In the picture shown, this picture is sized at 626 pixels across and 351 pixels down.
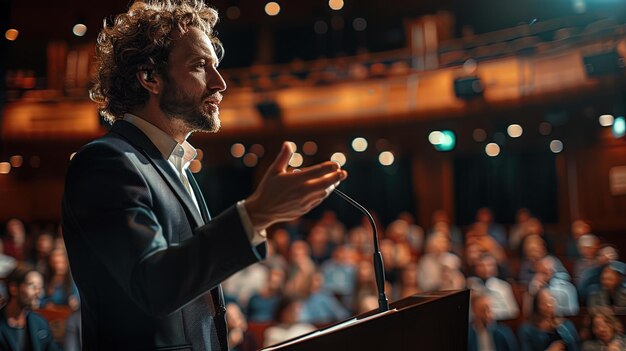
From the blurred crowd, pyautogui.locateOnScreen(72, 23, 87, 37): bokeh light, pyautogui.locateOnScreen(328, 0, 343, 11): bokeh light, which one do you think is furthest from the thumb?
pyautogui.locateOnScreen(72, 23, 87, 37): bokeh light

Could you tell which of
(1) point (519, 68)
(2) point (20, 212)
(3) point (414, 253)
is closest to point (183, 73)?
(3) point (414, 253)

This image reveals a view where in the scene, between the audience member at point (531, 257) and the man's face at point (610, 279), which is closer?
the man's face at point (610, 279)

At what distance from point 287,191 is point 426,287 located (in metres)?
4.49

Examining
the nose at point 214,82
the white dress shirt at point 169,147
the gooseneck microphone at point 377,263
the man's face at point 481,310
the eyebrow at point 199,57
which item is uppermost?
the eyebrow at point 199,57

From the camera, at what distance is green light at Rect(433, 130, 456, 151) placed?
336 inches

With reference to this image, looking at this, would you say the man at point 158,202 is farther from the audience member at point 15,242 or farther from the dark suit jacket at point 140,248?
the audience member at point 15,242

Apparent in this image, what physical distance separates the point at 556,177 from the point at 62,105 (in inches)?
248

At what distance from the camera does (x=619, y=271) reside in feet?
15.0

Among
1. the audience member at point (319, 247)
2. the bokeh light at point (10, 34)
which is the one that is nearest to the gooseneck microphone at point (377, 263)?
the bokeh light at point (10, 34)

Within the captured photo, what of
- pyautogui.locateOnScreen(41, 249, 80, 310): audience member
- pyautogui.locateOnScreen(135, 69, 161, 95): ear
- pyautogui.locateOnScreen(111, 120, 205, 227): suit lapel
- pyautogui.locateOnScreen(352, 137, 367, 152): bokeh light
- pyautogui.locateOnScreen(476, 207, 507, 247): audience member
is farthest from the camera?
pyautogui.locateOnScreen(352, 137, 367, 152): bokeh light

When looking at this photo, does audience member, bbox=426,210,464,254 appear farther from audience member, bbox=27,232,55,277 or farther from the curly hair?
the curly hair

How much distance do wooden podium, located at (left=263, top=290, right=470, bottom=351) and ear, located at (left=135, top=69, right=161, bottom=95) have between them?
44 cm

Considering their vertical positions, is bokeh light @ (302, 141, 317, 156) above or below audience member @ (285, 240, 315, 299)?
above

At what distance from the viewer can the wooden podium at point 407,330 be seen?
0.77 m
